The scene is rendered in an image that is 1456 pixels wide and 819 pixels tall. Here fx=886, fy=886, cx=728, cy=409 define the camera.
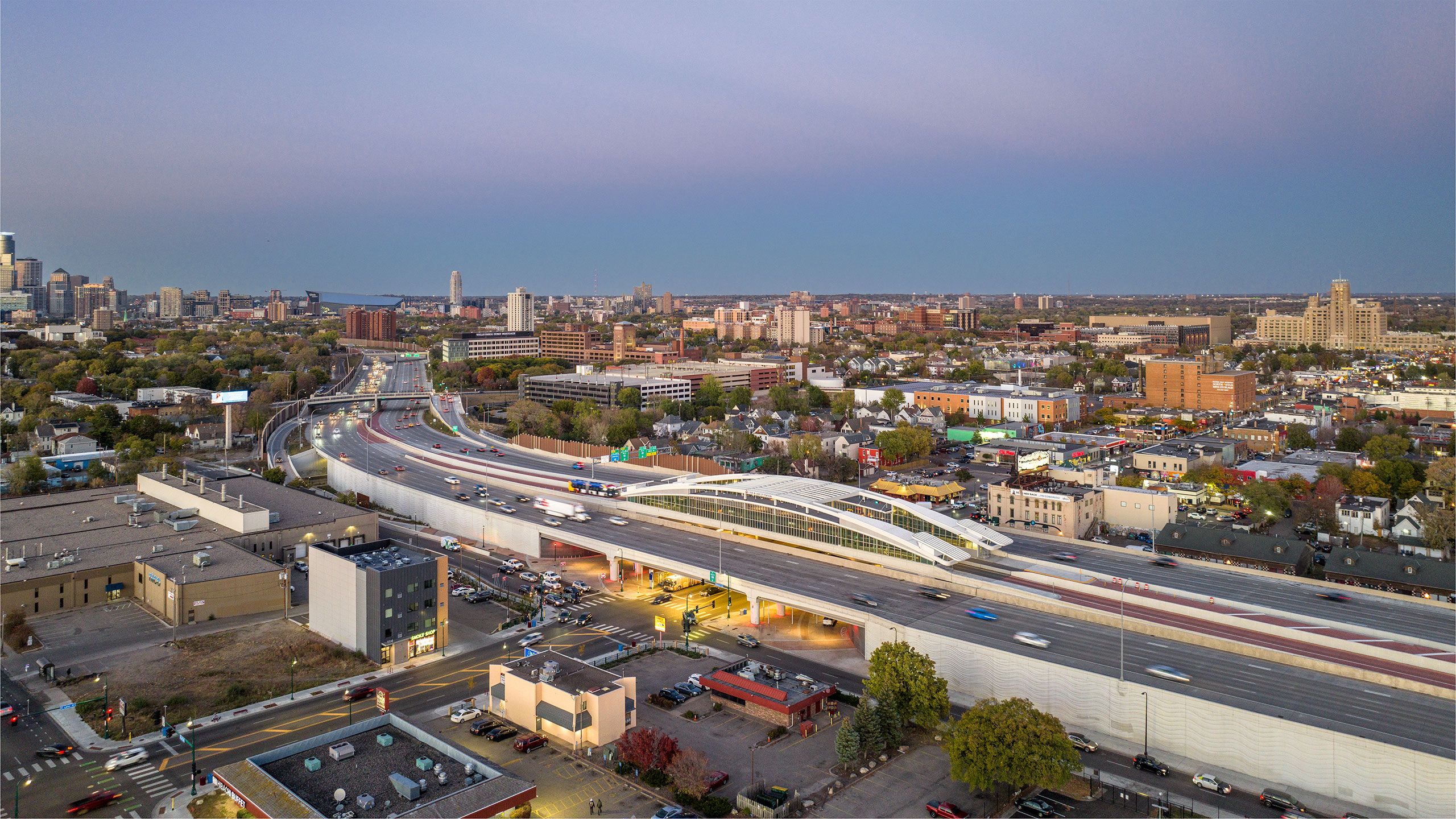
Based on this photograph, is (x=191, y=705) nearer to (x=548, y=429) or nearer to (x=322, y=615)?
(x=322, y=615)

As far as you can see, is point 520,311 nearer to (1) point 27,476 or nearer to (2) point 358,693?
(1) point 27,476

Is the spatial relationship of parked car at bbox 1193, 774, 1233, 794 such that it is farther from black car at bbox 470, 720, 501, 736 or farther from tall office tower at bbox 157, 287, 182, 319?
tall office tower at bbox 157, 287, 182, 319

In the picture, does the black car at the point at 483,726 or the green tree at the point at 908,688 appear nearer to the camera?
the green tree at the point at 908,688

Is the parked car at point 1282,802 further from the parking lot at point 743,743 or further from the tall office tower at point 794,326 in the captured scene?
the tall office tower at point 794,326

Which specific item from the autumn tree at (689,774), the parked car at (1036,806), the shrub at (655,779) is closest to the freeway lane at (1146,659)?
the parked car at (1036,806)

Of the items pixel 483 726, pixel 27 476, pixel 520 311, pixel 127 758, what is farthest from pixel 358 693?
pixel 520 311
